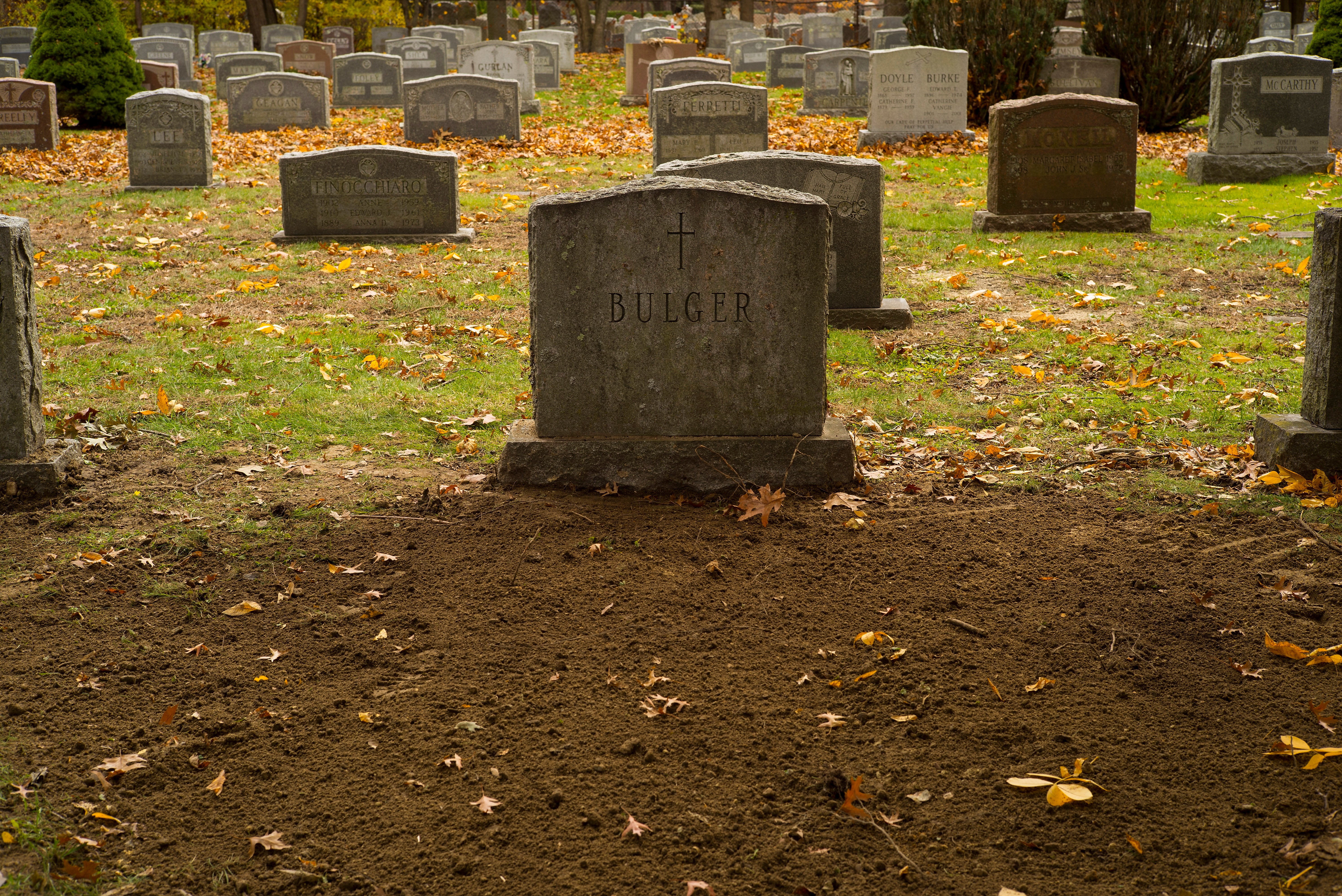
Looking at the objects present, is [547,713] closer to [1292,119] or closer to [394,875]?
[394,875]

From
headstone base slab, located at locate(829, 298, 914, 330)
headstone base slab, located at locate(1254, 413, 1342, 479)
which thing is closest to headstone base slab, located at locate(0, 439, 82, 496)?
headstone base slab, located at locate(829, 298, 914, 330)

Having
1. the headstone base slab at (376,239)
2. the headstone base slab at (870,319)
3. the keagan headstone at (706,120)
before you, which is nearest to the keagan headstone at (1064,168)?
the headstone base slab at (870,319)

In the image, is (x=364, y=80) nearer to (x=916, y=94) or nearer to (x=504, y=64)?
(x=504, y=64)

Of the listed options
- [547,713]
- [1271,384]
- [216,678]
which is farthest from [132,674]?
[1271,384]

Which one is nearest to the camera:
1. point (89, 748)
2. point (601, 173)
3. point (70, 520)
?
point (89, 748)

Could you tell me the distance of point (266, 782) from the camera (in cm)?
299

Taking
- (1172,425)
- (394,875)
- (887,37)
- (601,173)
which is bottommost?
(394,875)

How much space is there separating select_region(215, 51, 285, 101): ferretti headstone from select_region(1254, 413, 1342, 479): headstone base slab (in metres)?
22.3

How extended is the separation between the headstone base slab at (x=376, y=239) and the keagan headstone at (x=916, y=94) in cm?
788

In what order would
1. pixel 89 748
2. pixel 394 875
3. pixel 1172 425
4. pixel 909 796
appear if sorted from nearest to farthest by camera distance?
pixel 394 875 < pixel 909 796 < pixel 89 748 < pixel 1172 425

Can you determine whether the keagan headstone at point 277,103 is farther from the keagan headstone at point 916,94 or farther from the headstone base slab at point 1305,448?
the headstone base slab at point 1305,448

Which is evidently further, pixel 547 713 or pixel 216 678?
pixel 216 678

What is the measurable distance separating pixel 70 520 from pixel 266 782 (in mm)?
2179

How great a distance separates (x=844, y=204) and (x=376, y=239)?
16.3 ft
